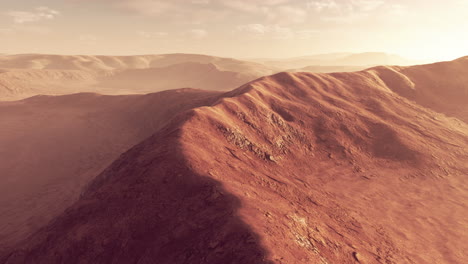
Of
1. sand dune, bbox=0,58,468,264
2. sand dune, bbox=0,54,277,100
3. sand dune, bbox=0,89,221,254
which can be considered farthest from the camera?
sand dune, bbox=0,54,277,100

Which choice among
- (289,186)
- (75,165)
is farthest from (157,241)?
(75,165)

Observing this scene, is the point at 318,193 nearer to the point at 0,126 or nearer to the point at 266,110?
the point at 266,110

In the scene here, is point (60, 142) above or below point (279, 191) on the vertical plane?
below

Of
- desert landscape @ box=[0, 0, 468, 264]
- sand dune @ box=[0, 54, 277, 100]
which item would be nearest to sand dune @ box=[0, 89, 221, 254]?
desert landscape @ box=[0, 0, 468, 264]

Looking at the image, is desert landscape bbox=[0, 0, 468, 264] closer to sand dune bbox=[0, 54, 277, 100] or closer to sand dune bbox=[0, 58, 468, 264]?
sand dune bbox=[0, 58, 468, 264]

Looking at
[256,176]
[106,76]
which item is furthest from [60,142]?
[106,76]

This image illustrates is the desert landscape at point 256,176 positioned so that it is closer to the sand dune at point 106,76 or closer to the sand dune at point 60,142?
the sand dune at point 60,142

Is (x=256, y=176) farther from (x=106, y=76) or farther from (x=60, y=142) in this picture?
(x=106, y=76)
